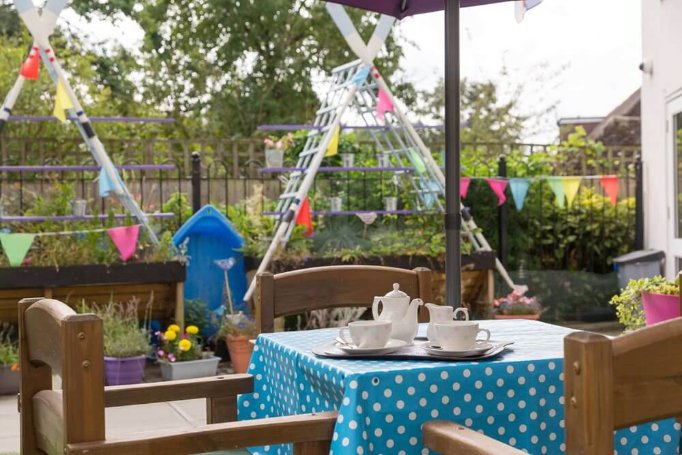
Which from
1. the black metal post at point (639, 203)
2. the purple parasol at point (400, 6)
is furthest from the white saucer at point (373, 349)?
the black metal post at point (639, 203)

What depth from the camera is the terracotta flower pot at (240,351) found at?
5.86m

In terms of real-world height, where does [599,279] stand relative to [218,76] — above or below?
below

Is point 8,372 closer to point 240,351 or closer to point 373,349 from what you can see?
point 240,351

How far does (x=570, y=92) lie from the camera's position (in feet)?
52.1

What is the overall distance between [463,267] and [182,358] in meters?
2.19

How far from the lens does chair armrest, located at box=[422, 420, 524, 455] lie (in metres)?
1.43

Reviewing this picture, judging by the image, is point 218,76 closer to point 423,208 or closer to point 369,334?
point 423,208

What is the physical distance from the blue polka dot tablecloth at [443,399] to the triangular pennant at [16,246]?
13.2ft

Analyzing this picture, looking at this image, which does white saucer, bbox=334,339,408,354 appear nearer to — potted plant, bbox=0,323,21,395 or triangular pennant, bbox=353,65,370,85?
potted plant, bbox=0,323,21,395

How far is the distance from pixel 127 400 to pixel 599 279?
652cm

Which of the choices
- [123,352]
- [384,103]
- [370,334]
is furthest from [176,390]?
[384,103]

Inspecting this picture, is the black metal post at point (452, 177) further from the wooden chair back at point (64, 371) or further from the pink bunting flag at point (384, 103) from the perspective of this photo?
the pink bunting flag at point (384, 103)

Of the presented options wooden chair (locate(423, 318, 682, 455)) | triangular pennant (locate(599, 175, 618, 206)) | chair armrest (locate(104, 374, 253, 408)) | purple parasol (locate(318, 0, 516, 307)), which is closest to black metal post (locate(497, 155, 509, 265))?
triangular pennant (locate(599, 175, 618, 206))

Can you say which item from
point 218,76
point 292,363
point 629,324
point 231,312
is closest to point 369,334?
point 292,363
